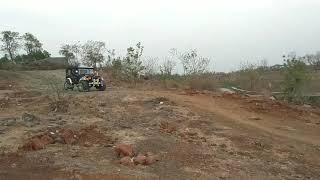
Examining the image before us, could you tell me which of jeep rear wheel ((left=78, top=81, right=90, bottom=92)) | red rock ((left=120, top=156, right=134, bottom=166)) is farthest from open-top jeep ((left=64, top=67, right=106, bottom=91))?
red rock ((left=120, top=156, right=134, bottom=166))

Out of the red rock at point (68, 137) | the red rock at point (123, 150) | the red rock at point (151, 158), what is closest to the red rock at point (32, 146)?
the red rock at point (68, 137)

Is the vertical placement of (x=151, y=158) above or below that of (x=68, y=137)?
below

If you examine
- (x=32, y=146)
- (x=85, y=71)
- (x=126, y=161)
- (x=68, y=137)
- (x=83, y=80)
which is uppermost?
(x=85, y=71)

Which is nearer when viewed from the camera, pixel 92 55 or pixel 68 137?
pixel 68 137

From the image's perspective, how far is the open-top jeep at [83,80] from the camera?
75.9ft

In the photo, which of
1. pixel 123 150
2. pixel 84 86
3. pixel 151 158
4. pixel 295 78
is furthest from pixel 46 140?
pixel 295 78

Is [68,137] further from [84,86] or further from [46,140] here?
[84,86]

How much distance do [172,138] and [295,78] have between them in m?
13.6

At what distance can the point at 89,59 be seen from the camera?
40.1 metres

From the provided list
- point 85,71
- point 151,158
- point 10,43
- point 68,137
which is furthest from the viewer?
point 10,43

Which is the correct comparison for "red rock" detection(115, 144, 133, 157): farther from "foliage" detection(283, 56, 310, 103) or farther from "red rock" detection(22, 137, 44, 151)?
"foliage" detection(283, 56, 310, 103)

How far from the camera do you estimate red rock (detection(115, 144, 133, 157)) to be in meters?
10.9

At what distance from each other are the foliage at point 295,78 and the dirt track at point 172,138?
22.0 feet

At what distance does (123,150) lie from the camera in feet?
35.7
